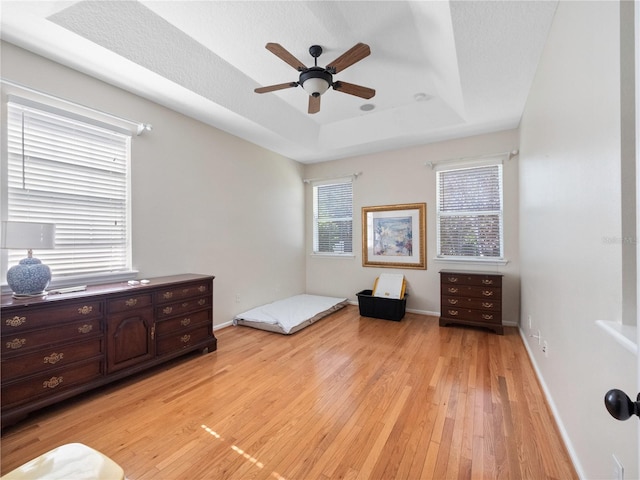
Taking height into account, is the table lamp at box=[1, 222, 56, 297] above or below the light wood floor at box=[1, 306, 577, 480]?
above

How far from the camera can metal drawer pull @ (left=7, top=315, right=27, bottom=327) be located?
1793mm

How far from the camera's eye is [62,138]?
244 centimetres

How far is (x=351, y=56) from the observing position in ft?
7.09

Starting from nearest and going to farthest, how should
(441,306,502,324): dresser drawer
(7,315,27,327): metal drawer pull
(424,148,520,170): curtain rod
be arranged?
(7,315,27,327): metal drawer pull → (441,306,502,324): dresser drawer → (424,148,520,170): curtain rod

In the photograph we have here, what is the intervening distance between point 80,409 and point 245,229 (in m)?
2.72

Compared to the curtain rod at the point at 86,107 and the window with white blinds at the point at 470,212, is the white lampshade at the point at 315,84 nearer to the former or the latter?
the curtain rod at the point at 86,107

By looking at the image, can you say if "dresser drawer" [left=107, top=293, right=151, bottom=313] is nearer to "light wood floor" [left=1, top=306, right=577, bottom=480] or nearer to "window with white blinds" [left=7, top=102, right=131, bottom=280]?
"window with white blinds" [left=7, top=102, right=131, bottom=280]

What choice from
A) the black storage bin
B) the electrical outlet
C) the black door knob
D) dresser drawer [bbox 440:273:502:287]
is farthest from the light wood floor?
the black door knob

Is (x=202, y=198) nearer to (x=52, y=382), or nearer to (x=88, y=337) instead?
(x=88, y=337)

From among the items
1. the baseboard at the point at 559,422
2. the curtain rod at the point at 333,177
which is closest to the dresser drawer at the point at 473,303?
the baseboard at the point at 559,422

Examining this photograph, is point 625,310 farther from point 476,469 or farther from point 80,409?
point 80,409

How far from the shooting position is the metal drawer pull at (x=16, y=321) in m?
1.79

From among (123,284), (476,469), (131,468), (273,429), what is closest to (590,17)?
(476,469)

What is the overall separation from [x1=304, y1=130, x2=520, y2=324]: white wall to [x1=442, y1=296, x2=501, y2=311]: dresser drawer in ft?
1.60
